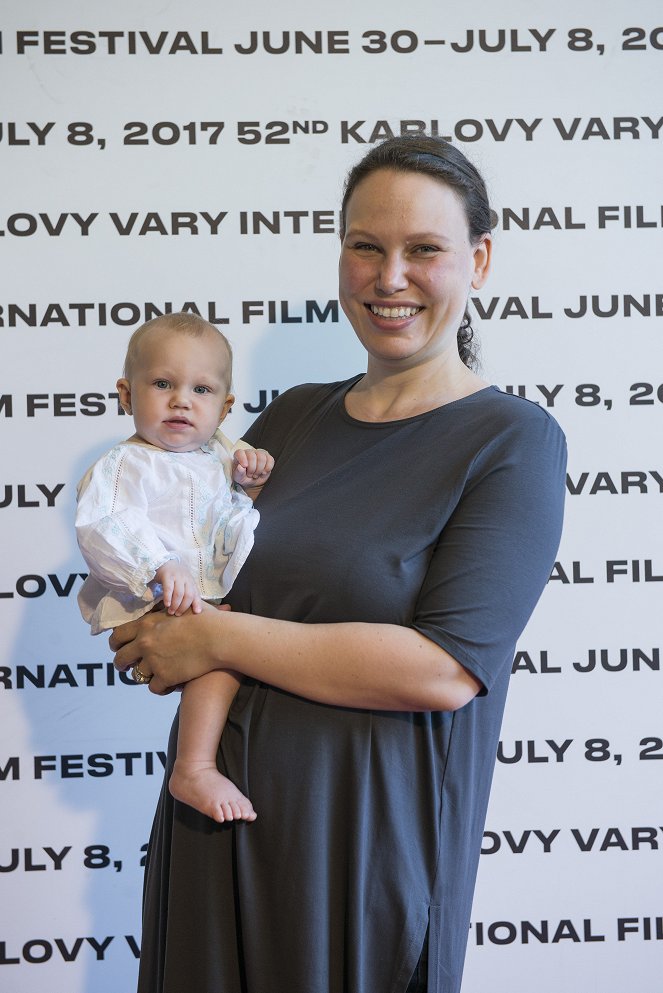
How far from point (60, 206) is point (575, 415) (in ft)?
4.82

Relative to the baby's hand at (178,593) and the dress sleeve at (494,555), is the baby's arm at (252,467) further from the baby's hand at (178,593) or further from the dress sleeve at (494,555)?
the dress sleeve at (494,555)

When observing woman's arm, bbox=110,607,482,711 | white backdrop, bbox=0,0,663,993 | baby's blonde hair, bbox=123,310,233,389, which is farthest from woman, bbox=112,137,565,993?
white backdrop, bbox=0,0,663,993

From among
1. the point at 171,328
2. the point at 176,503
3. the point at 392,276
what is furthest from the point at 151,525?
the point at 392,276

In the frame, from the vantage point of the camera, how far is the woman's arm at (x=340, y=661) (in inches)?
49.8

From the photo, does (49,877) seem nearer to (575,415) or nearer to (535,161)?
(575,415)

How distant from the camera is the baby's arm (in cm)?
166

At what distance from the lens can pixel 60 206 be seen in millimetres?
2539

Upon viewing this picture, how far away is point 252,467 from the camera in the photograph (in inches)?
65.4

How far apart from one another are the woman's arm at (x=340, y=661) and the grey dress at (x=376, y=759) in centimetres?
3

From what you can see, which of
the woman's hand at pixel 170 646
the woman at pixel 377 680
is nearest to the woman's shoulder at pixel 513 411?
the woman at pixel 377 680

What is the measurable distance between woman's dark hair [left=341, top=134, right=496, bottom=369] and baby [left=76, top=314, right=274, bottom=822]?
40 cm

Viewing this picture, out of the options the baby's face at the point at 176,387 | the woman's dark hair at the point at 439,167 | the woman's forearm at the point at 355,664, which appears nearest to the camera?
the woman's forearm at the point at 355,664

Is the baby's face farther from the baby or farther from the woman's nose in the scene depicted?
the woman's nose

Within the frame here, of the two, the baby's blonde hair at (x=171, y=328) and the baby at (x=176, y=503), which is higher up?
the baby's blonde hair at (x=171, y=328)
